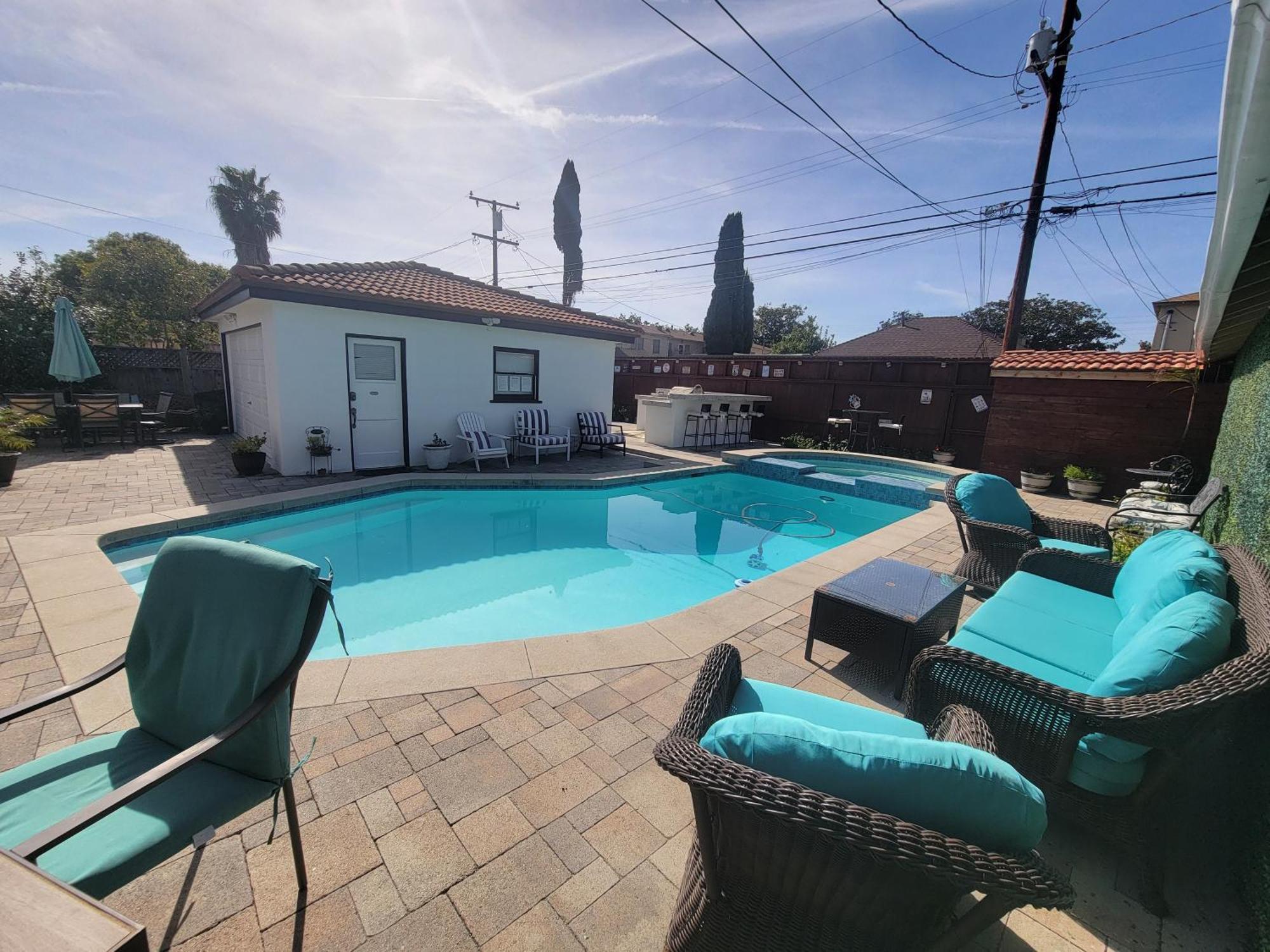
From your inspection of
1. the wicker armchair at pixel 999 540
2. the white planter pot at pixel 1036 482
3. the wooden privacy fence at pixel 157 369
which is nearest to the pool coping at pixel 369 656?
the wicker armchair at pixel 999 540

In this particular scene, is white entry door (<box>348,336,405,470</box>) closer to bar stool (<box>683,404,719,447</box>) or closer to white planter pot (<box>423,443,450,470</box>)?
white planter pot (<box>423,443,450,470</box>)

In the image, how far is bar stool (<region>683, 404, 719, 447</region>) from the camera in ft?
39.0

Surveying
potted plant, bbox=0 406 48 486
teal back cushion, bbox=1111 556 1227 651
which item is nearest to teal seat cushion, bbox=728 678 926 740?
teal back cushion, bbox=1111 556 1227 651

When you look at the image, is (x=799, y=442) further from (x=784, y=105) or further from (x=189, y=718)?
(x=189, y=718)

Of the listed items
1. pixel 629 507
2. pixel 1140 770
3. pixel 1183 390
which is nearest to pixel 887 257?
pixel 1183 390

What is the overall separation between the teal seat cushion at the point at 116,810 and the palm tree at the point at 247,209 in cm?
2867

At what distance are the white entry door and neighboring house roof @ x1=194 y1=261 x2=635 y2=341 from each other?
647 mm

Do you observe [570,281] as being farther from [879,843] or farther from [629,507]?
[879,843]

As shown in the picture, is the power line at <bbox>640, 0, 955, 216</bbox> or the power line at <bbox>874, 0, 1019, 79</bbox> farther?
the power line at <bbox>874, 0, 1019, 79</bbox>

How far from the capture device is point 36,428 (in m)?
8.52

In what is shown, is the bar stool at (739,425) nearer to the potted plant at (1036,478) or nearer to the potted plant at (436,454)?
the potted plant at (1036,478)

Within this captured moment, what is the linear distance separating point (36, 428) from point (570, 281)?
2264 centimetres

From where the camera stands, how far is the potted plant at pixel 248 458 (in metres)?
6.95

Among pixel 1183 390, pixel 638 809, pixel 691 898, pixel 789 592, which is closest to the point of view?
pixel 691 898
